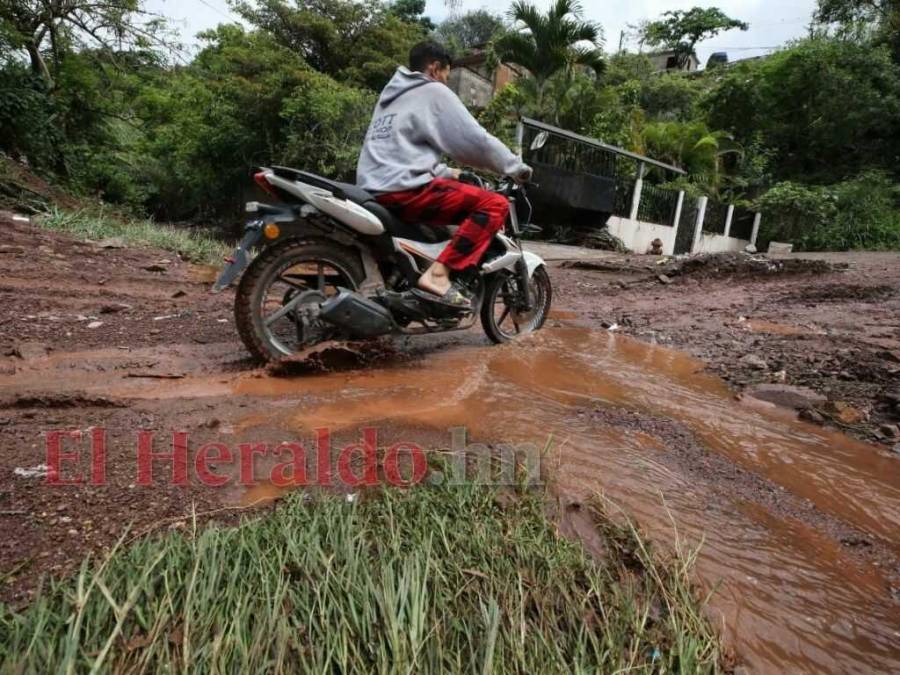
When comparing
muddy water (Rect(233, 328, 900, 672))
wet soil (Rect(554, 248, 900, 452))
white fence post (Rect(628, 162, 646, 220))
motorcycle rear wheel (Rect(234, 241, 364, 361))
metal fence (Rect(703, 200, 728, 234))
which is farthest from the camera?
metal fence (Rect(703, 200, 728, 234))

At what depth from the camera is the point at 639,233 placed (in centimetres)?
1309

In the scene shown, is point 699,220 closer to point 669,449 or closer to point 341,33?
point 341,33

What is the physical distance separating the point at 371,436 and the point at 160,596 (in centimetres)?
98

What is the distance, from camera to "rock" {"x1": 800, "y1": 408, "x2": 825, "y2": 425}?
2701 millimetres

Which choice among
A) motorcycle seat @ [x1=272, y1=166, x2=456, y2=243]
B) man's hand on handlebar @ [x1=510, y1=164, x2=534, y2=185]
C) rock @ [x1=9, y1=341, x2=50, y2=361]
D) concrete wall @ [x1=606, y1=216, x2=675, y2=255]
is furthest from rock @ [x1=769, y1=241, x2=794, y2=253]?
rock @ [x1=9, y1=341, x2=50, y2=361]

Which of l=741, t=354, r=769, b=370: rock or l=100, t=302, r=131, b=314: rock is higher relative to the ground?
l=741, t=354, r=769, b=370: rock

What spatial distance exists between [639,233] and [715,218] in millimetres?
3985

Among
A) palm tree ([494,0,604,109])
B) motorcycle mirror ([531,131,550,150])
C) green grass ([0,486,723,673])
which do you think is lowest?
green grass ([0,486,723,673])

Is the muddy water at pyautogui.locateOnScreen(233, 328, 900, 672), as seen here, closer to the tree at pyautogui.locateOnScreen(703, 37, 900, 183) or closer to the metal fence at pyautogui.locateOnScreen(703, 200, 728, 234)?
the metal fence at pyautogui.locateOnScreen(703, 200, 728, 234)

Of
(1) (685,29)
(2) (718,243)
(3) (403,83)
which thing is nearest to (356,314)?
(3) (403,83)

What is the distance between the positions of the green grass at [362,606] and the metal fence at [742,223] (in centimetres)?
1710

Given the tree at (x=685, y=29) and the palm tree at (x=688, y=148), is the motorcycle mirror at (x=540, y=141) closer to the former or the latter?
the palm tree at (x=688, y=148)

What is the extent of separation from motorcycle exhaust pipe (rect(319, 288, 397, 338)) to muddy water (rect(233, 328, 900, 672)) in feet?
0.77

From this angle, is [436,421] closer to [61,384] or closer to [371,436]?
[371,436]
